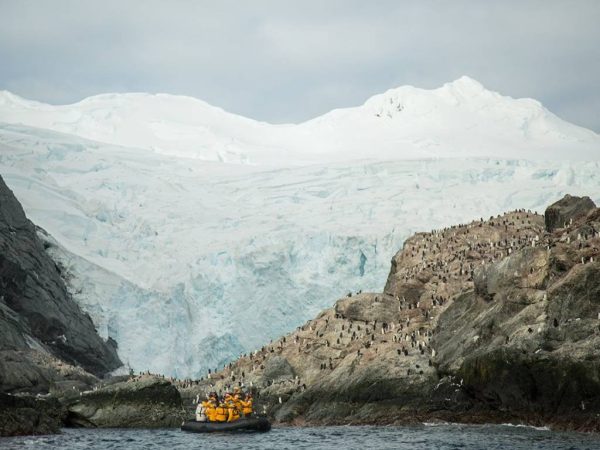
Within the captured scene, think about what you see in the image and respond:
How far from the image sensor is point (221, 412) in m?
51.6

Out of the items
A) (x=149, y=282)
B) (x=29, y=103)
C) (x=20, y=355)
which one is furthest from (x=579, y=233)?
(x=29, y=103)

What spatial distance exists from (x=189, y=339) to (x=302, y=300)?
11.9 metres

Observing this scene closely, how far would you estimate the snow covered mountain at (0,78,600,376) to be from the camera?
91.6m

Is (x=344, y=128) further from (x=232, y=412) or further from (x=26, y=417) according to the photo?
(x=26, y=417)

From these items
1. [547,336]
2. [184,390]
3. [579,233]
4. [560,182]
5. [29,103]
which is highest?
[29,103]

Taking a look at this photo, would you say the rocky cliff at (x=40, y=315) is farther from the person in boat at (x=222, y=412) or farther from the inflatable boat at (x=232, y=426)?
the person in boat at (x=222, y=412)

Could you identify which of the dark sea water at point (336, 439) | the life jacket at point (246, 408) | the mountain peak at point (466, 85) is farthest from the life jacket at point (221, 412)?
the mountain peak at point (466, 85)

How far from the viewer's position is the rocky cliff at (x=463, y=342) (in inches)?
1603

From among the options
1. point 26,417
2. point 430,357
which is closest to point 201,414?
point 26,417

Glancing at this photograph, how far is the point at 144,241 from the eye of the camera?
332 feet

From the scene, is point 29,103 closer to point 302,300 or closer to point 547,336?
point 302,300

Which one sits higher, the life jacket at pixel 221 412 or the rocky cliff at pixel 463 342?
the rocky cliff at pixel 463 342

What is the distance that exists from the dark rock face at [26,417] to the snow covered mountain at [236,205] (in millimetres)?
39560

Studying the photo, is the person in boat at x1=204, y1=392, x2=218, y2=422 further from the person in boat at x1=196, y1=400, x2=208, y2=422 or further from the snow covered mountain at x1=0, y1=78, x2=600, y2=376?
the snow covered mountain at x1=0, y1=78, x2=600, y2=376
